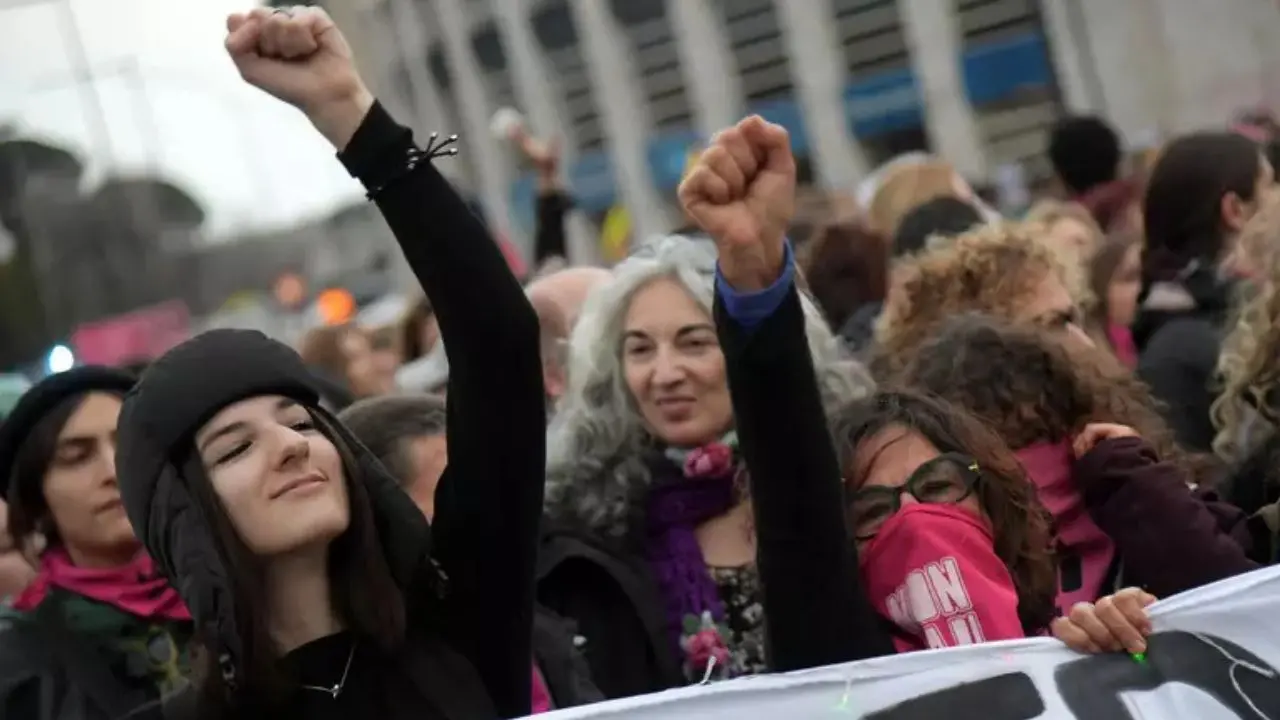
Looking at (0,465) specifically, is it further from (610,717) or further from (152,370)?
(610,717)

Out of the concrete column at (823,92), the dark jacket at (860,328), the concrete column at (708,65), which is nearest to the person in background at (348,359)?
the dark jacket at (860,328)

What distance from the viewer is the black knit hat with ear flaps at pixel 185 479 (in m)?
2.36

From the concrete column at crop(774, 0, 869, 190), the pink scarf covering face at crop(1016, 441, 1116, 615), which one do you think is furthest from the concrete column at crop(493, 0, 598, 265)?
the pink scarf covering face at crop(1016, 441, 1116, 615)

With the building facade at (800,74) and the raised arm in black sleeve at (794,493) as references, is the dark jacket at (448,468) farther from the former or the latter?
the building facade at (800,74)

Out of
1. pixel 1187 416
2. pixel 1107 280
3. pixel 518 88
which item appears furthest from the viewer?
pixel 518 88

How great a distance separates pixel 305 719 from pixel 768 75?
2489 cm

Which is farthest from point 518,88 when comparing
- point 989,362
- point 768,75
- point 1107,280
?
point 989,362

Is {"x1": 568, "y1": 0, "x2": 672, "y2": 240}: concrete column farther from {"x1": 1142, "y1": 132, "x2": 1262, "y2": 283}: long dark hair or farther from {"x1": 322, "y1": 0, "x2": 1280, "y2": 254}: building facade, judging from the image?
{"x1": 1142, "y1": 132, "x2": 1262, "y2": 283}: long dark hair

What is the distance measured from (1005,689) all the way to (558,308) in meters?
2.11

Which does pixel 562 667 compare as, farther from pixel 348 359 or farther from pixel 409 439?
pixel 348 359

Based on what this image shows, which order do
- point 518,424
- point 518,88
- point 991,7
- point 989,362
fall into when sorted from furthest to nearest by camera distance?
point 518,88, point 991,7, point 989,362, point 518,424

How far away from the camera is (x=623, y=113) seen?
2892 centimetres

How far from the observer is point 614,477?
10.7 ft

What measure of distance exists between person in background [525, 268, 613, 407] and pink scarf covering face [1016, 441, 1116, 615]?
1436 millimetres
